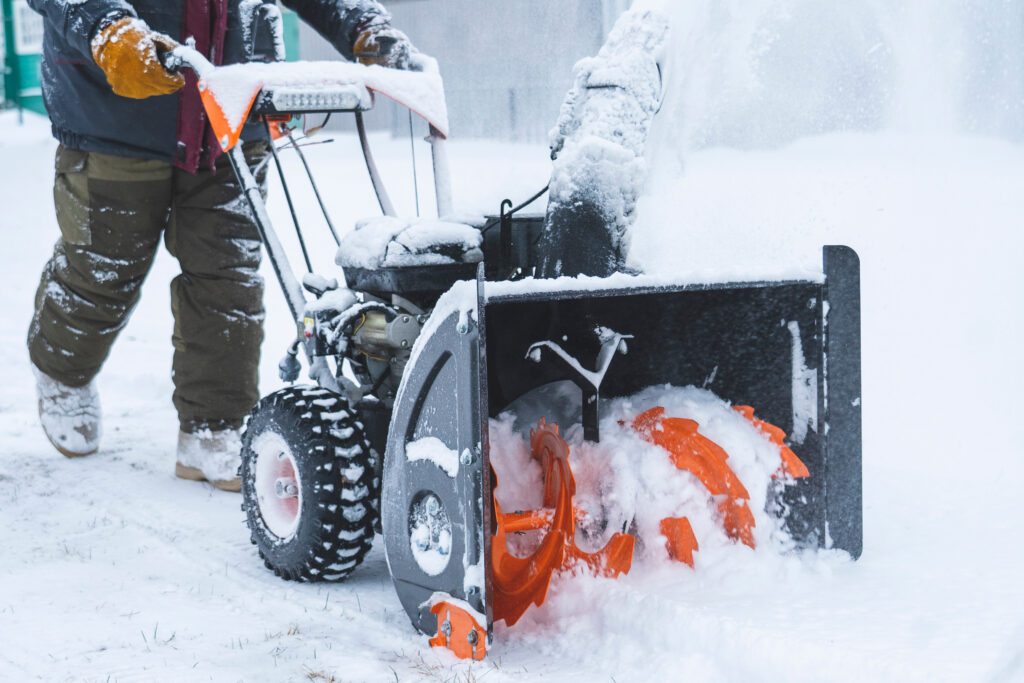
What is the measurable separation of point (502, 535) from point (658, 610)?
376mm

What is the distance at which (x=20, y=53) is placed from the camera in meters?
16.6

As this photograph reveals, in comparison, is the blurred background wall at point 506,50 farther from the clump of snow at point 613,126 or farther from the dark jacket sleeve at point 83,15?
the dark jacket sleeve at point 83,15

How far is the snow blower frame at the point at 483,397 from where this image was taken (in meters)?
2.36

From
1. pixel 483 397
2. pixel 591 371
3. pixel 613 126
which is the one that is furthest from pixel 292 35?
pixel 483 397

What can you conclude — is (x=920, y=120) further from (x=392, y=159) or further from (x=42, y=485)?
(x=392, y=159)

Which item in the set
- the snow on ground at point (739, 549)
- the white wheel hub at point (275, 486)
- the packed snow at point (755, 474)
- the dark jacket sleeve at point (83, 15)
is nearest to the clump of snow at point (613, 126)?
the packed snow at point (755, 474)

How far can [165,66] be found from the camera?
3.20m

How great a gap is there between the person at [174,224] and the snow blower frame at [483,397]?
614 millimetres

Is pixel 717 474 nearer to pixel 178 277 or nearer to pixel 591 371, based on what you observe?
pixel 591 371

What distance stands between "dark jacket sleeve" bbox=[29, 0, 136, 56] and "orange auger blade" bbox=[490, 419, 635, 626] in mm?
1802

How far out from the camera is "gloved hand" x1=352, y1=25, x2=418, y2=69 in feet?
12.0

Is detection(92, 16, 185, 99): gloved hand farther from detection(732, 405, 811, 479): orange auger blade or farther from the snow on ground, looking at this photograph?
detection(732, 405, 811, 479): orange auger blade

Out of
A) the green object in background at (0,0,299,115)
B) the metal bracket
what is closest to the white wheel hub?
the metal bracket

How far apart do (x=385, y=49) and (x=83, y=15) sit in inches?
35.7
